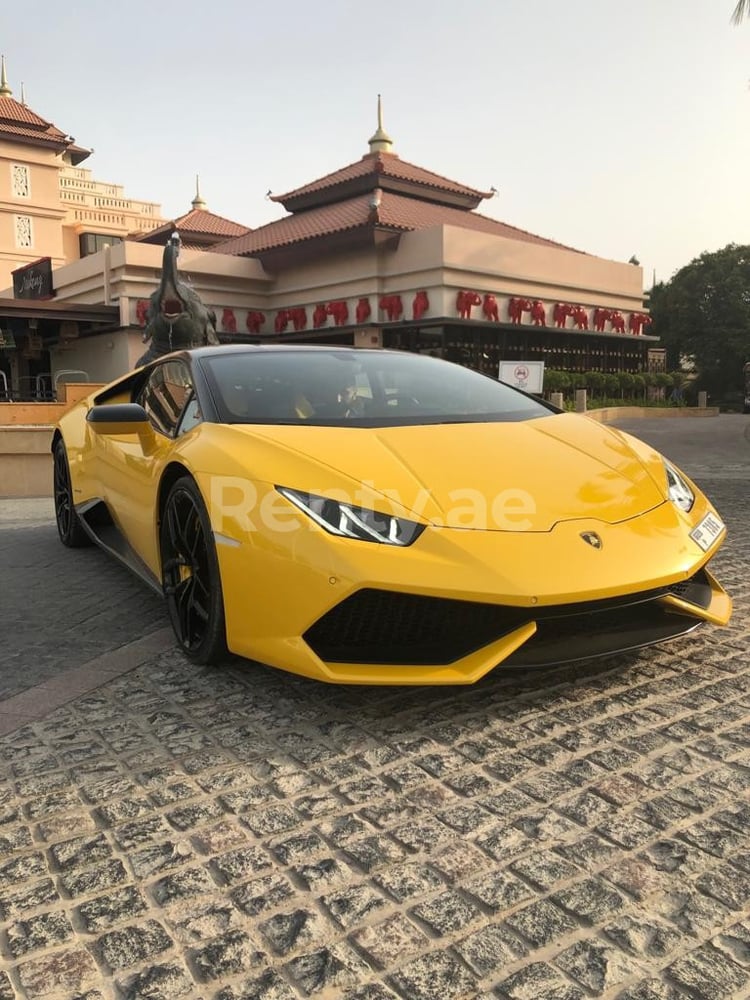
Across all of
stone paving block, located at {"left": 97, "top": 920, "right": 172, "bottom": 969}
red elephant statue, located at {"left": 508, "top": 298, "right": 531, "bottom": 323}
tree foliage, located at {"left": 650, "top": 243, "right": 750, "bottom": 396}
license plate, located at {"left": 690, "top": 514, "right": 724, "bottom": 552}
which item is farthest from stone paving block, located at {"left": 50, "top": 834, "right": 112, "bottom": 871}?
tree foliage, located at {"left": 650, "top": 243, "right": 750, "bottom": 396}

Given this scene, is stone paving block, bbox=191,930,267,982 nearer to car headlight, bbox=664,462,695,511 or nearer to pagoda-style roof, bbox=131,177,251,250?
car headlight, bbox=664,462,695,511

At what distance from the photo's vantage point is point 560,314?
23609 millimetres

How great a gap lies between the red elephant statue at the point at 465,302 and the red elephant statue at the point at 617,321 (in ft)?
21.2

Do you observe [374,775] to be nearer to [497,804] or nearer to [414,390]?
[497,804]

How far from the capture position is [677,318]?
Result: 1596 inches

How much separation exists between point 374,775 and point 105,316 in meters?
23.6

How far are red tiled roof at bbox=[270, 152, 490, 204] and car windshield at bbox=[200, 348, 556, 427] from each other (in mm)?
22192

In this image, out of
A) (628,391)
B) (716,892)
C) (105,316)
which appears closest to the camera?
(716,892)

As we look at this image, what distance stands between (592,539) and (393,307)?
1958cm

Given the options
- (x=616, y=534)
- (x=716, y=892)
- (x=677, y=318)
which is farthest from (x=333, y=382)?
(x=677, y=318)

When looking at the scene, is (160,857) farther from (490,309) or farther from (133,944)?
(490,309)

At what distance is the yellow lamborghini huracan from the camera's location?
2203 millimetres

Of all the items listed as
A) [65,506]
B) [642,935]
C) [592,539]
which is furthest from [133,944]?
[65,506]

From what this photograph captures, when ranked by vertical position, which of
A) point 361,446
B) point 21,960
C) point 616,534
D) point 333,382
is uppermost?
point 333,382
